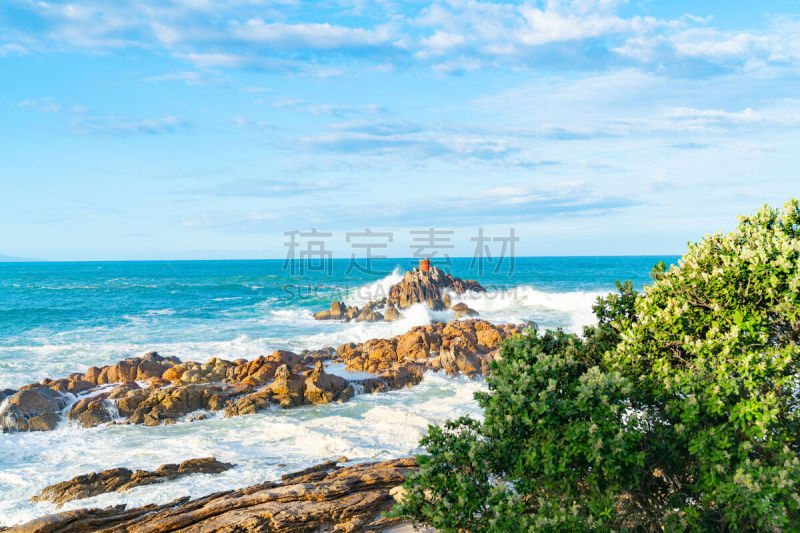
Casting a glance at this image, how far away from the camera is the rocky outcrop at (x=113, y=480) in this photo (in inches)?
404

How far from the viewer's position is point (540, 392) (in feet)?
20.4

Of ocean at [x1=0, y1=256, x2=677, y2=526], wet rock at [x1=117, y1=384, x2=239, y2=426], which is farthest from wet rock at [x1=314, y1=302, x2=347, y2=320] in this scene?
wet rock at [x1=117, y1=384, x2=239, y2=426]

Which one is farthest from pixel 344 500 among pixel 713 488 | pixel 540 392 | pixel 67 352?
pixel 67 352

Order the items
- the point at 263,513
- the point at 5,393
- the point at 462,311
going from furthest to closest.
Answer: the point at 462,311
the point at 5,393
the point at 263,513

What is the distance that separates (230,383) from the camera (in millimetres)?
19578

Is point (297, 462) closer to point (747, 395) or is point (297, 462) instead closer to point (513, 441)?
point (513, 441)

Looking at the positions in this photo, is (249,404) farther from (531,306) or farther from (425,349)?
(531,306)

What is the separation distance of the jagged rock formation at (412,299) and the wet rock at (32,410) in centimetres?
2479

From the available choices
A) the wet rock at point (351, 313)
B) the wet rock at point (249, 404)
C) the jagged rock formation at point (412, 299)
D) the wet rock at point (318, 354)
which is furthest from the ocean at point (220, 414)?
the wet rock at point (318, 354)

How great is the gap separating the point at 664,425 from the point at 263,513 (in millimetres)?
6027

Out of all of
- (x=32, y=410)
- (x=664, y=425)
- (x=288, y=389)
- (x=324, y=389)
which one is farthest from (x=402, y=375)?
(x=664, y=425)

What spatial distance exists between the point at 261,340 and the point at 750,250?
28130 mm

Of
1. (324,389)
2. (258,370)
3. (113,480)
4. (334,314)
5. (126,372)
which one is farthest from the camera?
(334,314)

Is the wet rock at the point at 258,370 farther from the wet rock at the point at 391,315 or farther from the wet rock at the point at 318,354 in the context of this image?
the wet rock at the point at 391,315
